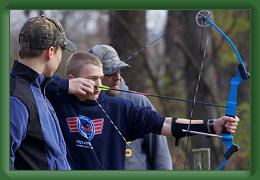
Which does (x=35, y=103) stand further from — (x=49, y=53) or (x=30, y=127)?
(x=49, y=53)

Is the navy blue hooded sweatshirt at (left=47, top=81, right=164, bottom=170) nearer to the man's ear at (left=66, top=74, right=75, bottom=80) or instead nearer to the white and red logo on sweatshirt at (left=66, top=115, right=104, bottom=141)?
the white and red logo on sweatshirt at (left=66, top=115, right=104, bottom=141)

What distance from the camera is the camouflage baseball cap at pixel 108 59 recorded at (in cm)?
393

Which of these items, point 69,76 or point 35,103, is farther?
point 69,76

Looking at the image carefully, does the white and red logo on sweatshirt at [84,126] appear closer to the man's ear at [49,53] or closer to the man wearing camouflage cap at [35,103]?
the man wearing camouflage cap at [35,103]

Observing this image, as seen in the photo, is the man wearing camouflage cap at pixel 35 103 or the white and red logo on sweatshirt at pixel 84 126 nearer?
the man wearing camouflage cap at pixel 35 103

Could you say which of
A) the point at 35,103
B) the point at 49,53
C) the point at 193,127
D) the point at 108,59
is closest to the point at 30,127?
the point at 35,103

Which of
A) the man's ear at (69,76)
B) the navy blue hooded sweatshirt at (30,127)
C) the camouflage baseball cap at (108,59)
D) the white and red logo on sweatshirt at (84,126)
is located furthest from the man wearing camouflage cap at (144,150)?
the navy blue hooded sweatshirt at (30,127)

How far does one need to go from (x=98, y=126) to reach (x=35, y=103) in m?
→ 0.71

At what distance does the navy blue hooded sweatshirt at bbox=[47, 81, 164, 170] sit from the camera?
138 inches

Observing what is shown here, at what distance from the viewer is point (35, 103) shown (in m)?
2.90

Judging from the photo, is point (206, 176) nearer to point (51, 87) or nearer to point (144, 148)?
point (51, 87)

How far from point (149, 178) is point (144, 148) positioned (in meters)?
1.46

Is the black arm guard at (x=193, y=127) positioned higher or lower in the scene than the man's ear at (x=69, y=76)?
lower

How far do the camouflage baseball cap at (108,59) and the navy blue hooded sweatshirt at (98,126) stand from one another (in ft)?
1.09
